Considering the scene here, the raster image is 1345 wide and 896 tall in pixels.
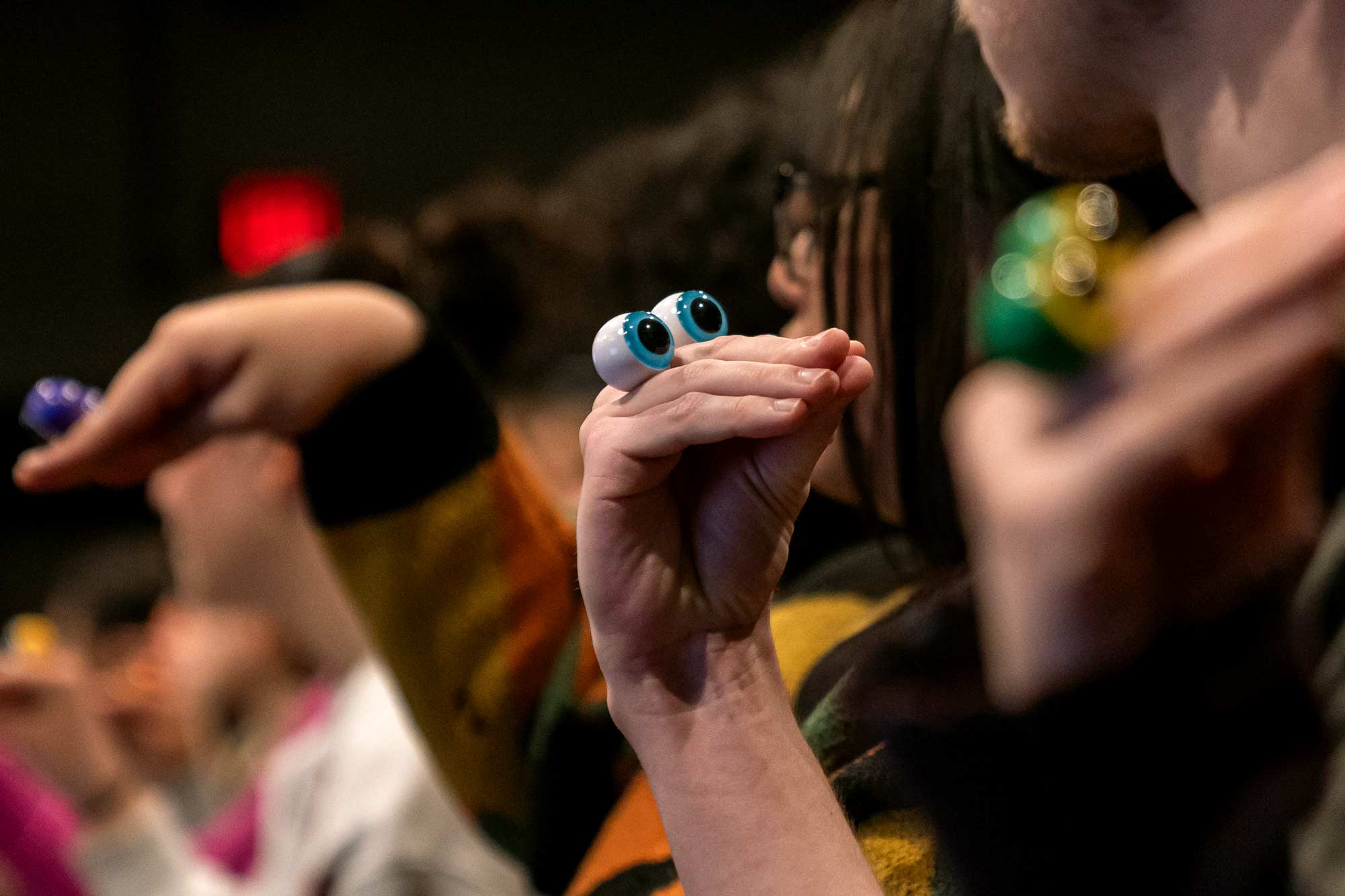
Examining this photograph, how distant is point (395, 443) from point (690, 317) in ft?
1.15

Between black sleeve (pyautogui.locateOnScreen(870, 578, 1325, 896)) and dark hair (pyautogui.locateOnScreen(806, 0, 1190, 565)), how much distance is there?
0.22 m

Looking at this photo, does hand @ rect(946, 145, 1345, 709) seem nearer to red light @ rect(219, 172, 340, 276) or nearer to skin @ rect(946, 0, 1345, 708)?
skin @ rect(946, 0, 1345, 708)

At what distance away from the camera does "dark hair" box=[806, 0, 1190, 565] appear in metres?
0.55

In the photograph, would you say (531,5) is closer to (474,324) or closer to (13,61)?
(13,61)

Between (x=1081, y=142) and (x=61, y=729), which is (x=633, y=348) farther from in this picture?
(x=61, y=729)

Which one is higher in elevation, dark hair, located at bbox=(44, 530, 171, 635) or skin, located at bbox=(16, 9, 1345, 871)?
skin, located at bbox=(16, 9, 1345, 871)

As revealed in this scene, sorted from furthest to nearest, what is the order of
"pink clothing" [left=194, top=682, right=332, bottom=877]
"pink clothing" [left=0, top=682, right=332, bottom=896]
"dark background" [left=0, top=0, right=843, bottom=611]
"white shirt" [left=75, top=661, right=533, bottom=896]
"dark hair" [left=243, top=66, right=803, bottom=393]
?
"dark background" [left=0, top=0, right=843, bottom=611] → "pink clothing" [left=194, top=682, right=332, bottom=877] → "pink clothing" [left=0, top=682, right=332, bottom=896] → "white shirt" [left=75, top=661, right=533, bottom=896] → "dark hair" [left=243, top=66, right=803, bottom=393]

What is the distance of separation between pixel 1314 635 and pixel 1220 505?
3.1 inches

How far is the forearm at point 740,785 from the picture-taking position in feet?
1.33

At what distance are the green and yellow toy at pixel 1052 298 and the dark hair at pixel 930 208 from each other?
1.01 feet

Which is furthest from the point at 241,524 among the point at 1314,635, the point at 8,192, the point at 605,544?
the point at 8,192

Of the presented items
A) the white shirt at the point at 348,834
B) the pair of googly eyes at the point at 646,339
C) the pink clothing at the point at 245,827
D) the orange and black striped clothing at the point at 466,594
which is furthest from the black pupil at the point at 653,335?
the pink clothing at the point at 245,827

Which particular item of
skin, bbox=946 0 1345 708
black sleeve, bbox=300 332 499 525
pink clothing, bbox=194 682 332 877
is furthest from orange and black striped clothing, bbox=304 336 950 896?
pink clothing, bbox=194 682 332 877

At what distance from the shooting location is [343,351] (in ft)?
2.33
